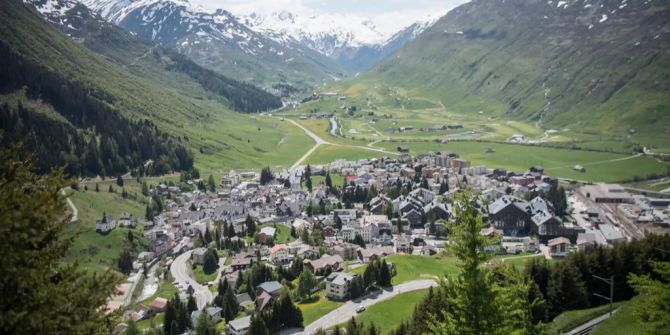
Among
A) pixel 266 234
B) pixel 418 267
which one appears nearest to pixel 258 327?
pixel 418 267

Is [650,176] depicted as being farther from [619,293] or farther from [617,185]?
[619,293]

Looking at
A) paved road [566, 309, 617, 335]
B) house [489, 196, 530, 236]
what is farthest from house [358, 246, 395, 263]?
paved road [566, 309, 617, 335]

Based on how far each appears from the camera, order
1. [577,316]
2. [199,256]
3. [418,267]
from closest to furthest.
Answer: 1. [577,316]
2. [418,267]
3. [199,256]

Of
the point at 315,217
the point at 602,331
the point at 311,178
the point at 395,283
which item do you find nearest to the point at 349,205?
the point at 315,217

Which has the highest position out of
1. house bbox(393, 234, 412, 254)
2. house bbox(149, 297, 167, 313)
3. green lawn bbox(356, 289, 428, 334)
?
house bbox(393, 234, 412, 254)

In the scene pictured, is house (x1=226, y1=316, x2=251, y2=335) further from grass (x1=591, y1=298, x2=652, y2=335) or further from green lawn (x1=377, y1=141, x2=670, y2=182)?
green lawn (x1=377, y1=141, x2=670, y2=182)

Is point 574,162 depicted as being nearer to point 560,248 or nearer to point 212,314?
point 560,248
